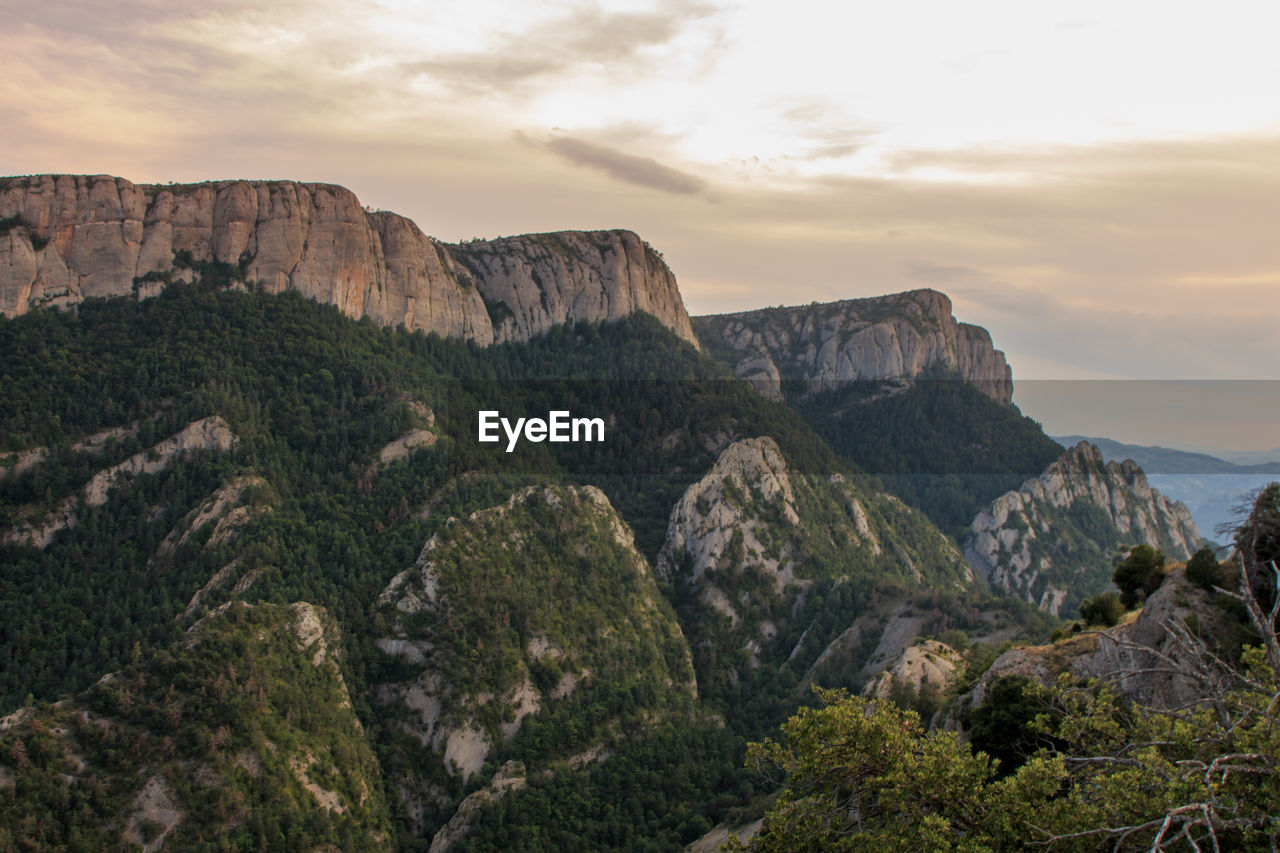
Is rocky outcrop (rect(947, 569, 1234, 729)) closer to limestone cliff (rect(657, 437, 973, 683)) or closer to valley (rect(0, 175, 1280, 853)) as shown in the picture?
valley (rect(0, 175, 1280, 853))

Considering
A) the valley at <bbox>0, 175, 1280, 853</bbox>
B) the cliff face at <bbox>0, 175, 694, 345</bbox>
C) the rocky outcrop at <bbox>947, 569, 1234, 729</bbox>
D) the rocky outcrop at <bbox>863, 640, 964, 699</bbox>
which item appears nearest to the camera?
the rocky outcrop at <bbox>947, 569, 1234, 729</bbox>

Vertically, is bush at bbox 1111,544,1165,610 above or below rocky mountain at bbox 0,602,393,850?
above

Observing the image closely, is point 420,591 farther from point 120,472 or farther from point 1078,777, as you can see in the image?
point 1078,777

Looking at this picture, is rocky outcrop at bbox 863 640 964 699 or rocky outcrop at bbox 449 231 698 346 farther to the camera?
rocky outcrop at bbox 449 231 698 346

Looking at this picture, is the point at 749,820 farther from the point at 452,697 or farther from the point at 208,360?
the point at 208,360

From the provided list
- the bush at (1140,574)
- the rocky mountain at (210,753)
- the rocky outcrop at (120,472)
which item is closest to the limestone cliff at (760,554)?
the rocky mountain at (210,753)

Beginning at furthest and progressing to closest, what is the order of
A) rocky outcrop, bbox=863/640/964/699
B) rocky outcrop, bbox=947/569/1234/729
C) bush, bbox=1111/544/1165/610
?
rocky outcrop, bbox=863/640/964/699, bush, bbox=1111/544/1165/610, rocky outcrop, bbox=947/569/1234/729

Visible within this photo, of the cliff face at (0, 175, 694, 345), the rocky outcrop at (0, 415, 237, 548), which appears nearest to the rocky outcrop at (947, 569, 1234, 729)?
the rocky outcrop at (0, 415, 237, 548)
